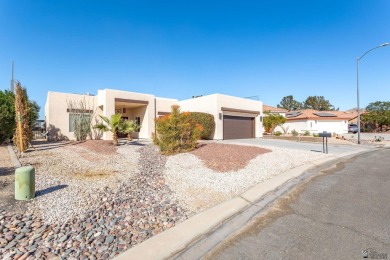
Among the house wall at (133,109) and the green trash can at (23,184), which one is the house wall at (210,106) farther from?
the green trash can at (23,184)

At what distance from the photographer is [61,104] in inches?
675

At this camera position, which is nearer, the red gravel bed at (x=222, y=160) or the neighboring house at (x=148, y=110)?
the red gravel bed at (x=222, y=160)

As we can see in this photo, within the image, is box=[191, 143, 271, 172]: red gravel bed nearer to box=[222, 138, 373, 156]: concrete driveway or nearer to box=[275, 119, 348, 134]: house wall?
box=[222, 138, 373, 156]: concrete driveway

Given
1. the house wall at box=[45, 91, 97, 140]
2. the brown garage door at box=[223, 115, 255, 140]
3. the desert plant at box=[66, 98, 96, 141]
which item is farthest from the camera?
the brown garage door at box=[223, 115, 255, 140]

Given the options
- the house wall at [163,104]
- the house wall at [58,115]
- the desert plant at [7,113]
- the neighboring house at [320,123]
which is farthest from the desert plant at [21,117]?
the neighboring house at [320,123]

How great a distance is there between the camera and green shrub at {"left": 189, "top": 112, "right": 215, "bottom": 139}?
18031 mm

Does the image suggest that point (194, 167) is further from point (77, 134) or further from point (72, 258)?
point (77, 134)

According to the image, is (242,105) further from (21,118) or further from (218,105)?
(21,118)

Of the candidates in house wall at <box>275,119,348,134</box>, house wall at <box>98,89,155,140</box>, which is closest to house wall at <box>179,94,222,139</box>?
house wall at <box>98,89,155,140</box>

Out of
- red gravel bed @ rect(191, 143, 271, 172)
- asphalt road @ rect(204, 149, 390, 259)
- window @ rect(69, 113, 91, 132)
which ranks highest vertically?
window @ rect(69, 113, 91, 132)

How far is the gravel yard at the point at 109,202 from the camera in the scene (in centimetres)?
296

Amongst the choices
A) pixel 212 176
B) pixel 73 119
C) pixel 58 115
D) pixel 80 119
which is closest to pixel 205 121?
pixel 80 119

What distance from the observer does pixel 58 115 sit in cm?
1697

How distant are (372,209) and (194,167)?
5.07 m
